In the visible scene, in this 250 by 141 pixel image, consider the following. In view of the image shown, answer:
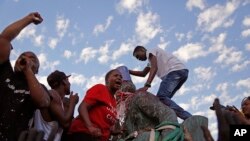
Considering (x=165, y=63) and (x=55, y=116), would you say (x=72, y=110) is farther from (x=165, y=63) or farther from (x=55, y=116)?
(x=165, y=63)

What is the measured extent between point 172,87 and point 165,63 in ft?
2.25

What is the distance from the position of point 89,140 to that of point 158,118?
4.04ft

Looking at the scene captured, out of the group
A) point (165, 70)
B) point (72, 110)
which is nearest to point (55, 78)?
point (72, 110)

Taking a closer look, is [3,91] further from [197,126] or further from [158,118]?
[197,126]

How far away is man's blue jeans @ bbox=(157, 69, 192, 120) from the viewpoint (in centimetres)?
673

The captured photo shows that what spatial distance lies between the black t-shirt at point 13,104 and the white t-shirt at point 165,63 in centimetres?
427

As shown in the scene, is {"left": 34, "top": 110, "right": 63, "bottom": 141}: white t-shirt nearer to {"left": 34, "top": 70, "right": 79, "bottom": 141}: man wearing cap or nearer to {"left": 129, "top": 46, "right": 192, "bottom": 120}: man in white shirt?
{"left": 34, "top": 70, "right": 79, "bottom": 141}: man wearing cap

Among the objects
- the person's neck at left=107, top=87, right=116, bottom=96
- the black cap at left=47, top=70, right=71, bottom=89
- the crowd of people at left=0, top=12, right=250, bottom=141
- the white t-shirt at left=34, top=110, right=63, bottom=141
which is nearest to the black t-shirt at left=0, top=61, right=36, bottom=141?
the crowd of people at left=0, top=12, right=250, bottom=141

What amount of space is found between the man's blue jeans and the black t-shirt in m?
3.51

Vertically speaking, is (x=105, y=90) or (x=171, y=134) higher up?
(x=105, y=90)

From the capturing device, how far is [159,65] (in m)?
7.89

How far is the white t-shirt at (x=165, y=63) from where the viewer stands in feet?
25.2

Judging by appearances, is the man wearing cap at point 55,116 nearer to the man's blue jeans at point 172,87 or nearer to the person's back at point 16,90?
the person's back at point 16,90

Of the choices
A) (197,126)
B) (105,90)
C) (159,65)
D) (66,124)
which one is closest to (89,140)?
(66,124)
